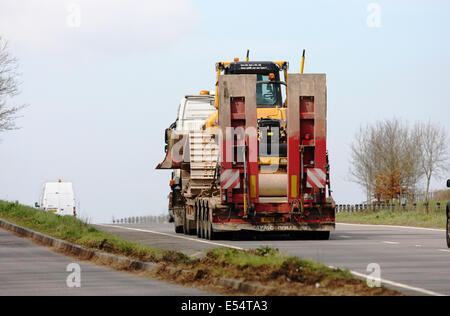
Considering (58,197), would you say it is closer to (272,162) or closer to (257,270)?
(272,162)

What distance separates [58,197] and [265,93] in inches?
751

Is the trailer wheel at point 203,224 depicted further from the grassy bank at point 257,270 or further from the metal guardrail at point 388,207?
the metal guardrail at point 388,207

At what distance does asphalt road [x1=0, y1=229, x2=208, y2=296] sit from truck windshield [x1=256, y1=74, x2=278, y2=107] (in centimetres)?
984

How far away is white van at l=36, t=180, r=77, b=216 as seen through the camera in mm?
46656

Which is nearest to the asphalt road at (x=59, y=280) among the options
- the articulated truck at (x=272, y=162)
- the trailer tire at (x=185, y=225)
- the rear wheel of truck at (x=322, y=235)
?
the articulated truck at (x=272, y=162)

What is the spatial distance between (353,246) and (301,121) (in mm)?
4636

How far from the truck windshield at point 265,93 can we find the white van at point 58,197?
1803 cm

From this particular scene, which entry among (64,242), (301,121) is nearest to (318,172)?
(301,121)

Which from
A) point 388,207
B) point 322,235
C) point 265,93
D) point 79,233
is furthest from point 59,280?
point 388,207

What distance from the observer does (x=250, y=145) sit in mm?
28516

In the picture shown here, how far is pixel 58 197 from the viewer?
154ft

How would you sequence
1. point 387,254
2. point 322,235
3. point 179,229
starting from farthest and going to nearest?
point 179,229, point 322,235, point 387,254

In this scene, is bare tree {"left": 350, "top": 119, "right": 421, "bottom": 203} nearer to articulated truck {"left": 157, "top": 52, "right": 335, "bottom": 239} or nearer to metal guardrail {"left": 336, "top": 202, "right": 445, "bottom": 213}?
metal guardrail {"left": 336, "top": 202, "right": 445, "bottom": 213}

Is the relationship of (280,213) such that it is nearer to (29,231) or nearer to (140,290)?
(29,231)
